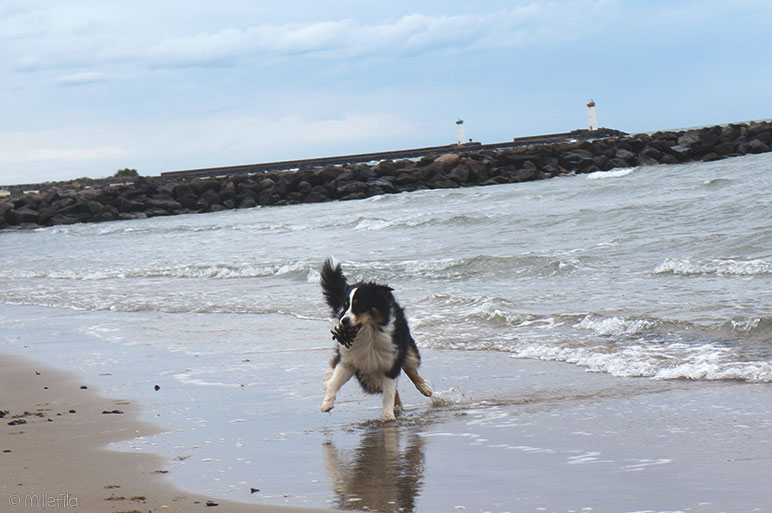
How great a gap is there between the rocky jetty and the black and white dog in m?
29.7

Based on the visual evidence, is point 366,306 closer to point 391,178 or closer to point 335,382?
point 335,382

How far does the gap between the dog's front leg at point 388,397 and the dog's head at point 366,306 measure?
1.19ft

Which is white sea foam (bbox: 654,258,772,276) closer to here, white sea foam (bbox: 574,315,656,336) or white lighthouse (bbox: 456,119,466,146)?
white sea foam (bbox: 574,315,656,336)

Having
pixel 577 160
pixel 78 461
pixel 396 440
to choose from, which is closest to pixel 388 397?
pixel 396 440

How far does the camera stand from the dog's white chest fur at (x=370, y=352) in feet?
17.7

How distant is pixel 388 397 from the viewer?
5.24 m

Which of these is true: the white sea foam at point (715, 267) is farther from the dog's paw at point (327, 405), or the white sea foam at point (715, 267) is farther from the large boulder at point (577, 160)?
the large boulder at point (577, 160)

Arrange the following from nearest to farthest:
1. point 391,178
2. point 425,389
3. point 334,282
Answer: point 425,389
point 334,282
point 391,178

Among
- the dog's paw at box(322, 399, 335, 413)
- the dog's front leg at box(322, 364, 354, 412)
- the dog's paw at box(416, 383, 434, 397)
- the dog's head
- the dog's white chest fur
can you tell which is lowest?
the dog's paw at box(416, 383, 434, 397)

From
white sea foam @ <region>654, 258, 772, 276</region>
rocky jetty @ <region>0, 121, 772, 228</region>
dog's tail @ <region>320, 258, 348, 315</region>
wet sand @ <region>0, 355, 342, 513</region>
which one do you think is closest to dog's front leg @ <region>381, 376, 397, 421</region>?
dog's tail @ <region>320, 258, 348, 315</region>

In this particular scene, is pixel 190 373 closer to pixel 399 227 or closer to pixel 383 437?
pixel 383 437

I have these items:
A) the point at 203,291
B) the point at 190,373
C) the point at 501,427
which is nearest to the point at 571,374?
the point at 501,427

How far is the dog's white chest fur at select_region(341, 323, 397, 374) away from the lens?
5402mm

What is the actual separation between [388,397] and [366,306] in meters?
0.57
